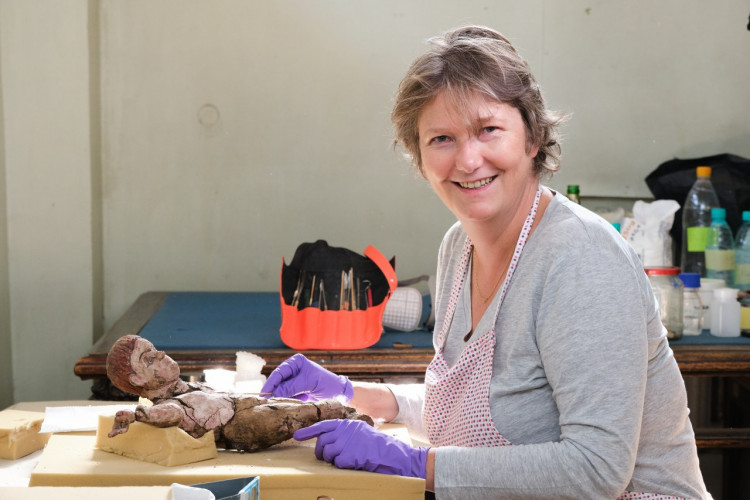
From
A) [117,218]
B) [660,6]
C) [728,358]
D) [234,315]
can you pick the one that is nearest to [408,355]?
[234,315]

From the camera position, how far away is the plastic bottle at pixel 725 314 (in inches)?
99.4

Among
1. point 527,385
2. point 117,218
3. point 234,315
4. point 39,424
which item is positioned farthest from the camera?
point 117,218

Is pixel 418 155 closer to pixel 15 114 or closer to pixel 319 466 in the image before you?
pixel 319 466

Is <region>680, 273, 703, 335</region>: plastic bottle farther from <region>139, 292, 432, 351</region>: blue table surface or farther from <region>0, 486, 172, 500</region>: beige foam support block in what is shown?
<region>0, 486, 172, 500</region>: beige foam support block

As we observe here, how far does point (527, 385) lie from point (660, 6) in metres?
2.50

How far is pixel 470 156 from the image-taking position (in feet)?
4.65

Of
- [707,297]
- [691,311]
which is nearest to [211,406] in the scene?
[691,311]

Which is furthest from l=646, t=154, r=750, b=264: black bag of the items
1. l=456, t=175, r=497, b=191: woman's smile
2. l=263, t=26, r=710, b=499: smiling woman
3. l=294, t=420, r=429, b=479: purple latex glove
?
l=294, t=420, r=429, b=479: purple latex glove

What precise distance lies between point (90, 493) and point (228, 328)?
5.16 ft

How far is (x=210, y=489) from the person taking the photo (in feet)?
3.45

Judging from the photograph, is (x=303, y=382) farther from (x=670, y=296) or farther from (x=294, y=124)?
(x=294, y=124)

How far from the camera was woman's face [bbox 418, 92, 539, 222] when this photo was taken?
142cm

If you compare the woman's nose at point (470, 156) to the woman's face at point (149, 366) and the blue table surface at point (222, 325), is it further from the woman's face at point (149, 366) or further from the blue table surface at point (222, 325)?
the blue table surface at point (222, 325)

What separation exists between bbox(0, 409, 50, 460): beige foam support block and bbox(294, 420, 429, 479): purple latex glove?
1.79 feet
